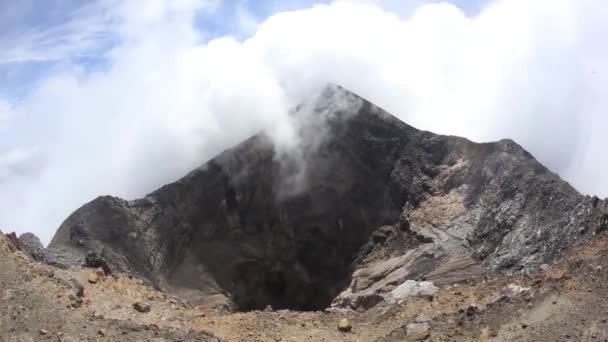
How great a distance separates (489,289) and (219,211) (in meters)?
20.8

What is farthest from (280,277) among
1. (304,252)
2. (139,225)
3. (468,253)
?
(468,253)

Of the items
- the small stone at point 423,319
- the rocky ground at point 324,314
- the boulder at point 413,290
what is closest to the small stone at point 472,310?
the rocky ground at point 324,314

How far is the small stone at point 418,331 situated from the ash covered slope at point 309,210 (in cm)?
923

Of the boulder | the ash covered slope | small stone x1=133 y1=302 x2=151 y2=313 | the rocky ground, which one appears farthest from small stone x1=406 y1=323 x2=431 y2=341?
the ash covered slope

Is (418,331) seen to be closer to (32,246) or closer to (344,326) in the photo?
(344,326)

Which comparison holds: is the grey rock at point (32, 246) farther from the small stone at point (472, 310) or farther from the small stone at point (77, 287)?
the small stone at point (472, 310)

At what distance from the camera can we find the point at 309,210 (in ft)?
125

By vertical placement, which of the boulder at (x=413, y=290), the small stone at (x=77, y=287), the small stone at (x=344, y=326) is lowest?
the small stone at (x=344, y=326)

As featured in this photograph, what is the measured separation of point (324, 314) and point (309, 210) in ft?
57.7

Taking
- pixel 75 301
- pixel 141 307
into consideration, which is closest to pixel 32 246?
pixel 141 307

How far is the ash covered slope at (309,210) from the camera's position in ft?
97.5

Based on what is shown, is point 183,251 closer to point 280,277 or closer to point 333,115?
point 280,277

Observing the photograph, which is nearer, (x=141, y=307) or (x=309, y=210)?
(x=141, y=307)

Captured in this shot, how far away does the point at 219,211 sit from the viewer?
37875mm
